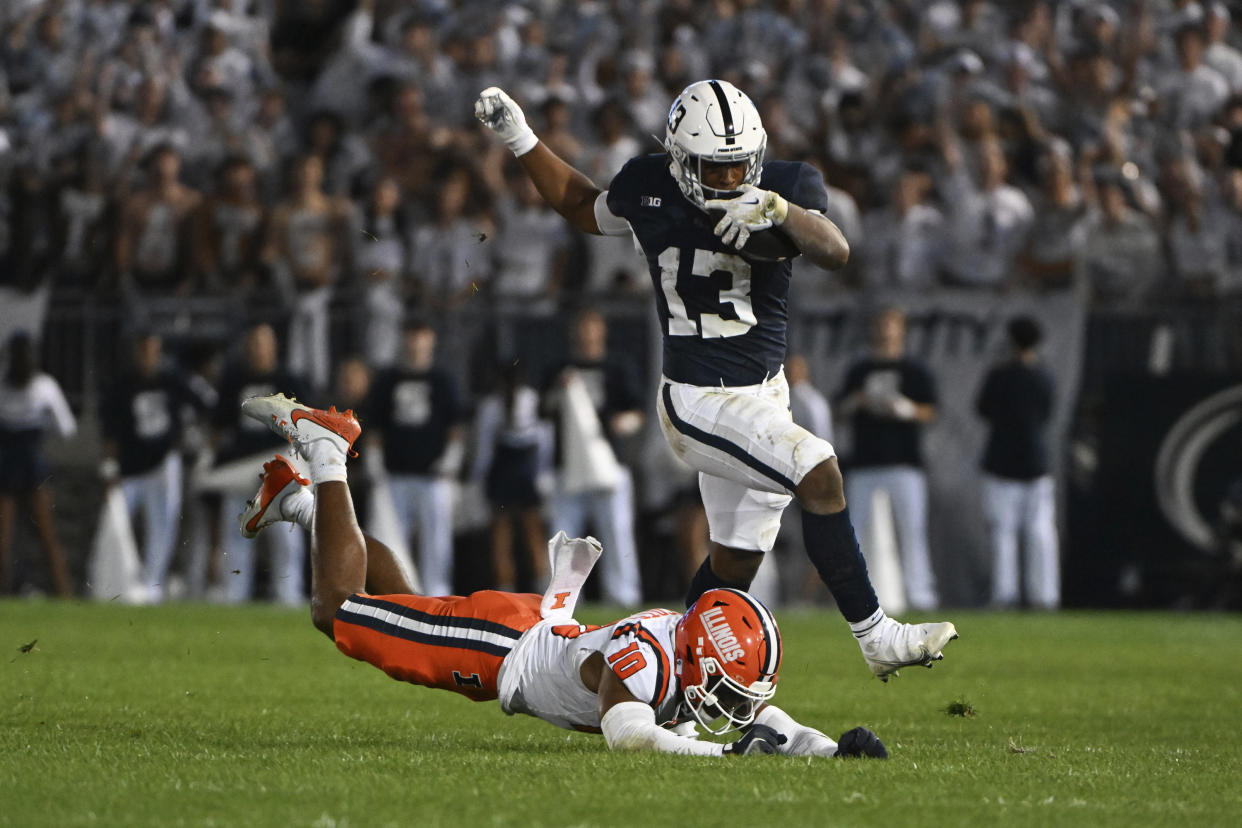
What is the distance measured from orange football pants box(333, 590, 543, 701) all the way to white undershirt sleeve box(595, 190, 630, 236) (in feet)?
5.11

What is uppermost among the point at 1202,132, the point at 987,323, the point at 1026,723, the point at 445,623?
the point at 1202,132

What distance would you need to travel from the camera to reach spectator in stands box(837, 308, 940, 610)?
1320 centimetres

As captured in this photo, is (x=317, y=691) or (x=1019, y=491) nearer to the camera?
(x=317, y=691)

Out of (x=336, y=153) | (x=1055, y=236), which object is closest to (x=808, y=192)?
(x=1055, y=236)

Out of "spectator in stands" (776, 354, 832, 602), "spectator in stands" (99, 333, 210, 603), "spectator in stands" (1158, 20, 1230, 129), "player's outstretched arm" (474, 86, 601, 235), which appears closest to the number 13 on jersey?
"player's outstretched arm" (474, 86, 601, 235)

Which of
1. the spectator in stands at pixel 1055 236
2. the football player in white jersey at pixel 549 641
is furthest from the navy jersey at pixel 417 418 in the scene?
the football player in white jersey at pixel 549 641

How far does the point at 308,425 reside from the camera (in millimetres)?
6680

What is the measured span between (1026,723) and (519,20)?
35.4 ft

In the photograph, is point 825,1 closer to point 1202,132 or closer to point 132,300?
point 1202,132

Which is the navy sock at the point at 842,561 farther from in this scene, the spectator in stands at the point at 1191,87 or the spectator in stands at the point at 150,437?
the spectator in stands at the point at 1191,87

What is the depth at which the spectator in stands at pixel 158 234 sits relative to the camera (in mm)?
14008

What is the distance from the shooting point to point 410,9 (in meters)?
16.6

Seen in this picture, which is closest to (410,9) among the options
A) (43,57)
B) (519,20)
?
(519,20)

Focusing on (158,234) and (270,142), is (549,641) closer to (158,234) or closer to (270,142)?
(158,234)
